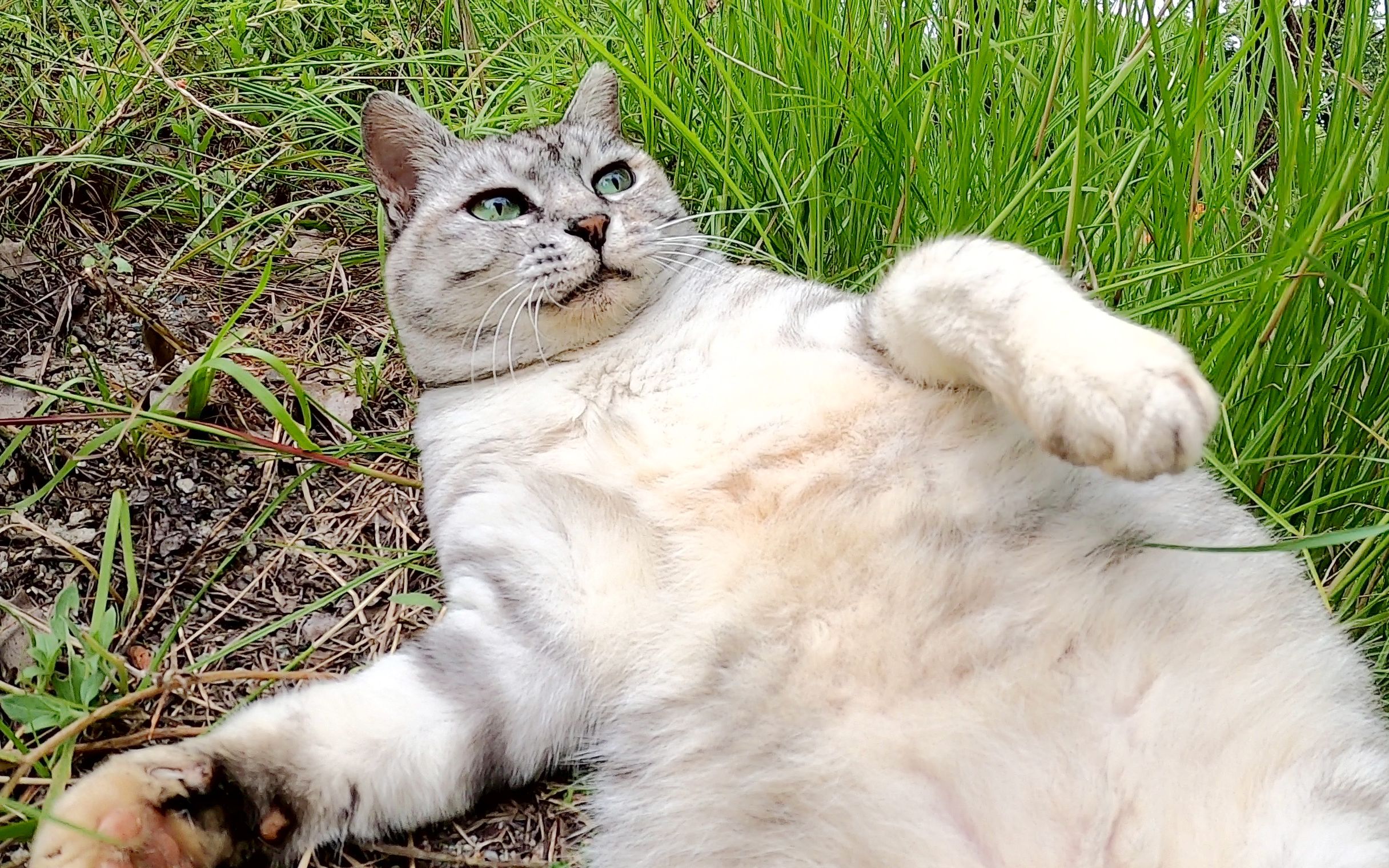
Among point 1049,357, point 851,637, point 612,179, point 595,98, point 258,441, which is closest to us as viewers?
point 1049,357

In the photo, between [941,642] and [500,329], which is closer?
[941,642]

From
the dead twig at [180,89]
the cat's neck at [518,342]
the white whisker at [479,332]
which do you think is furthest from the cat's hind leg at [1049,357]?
the dead twig at [180,89]

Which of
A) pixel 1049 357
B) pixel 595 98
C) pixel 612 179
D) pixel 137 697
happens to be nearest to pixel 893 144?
pixel 612 179

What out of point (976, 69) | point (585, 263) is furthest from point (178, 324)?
point (976, 69)

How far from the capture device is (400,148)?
249cm

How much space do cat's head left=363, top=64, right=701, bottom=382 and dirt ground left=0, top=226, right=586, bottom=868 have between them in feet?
1.23

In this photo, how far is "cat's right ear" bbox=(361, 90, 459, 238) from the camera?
2.43 m

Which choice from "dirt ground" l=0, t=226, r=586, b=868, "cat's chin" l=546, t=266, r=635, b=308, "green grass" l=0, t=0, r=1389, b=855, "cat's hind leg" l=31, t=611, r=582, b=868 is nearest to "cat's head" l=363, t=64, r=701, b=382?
"cat's chin" l=546, t=266, r=635, b=308

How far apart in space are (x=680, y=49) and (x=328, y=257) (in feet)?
4.18

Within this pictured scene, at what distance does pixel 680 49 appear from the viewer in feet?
9.05

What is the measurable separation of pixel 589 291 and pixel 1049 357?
42.3 inches

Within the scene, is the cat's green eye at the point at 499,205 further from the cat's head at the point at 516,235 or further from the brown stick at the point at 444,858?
the brown stick at the point at 444,858

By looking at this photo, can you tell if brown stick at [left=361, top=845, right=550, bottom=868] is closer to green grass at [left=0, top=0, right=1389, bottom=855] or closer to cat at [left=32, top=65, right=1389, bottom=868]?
cat at [left=32, top=65, right=1389, bottom=868]

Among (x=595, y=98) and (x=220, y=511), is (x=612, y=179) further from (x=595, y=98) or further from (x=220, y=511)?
(x=220, y=511)
